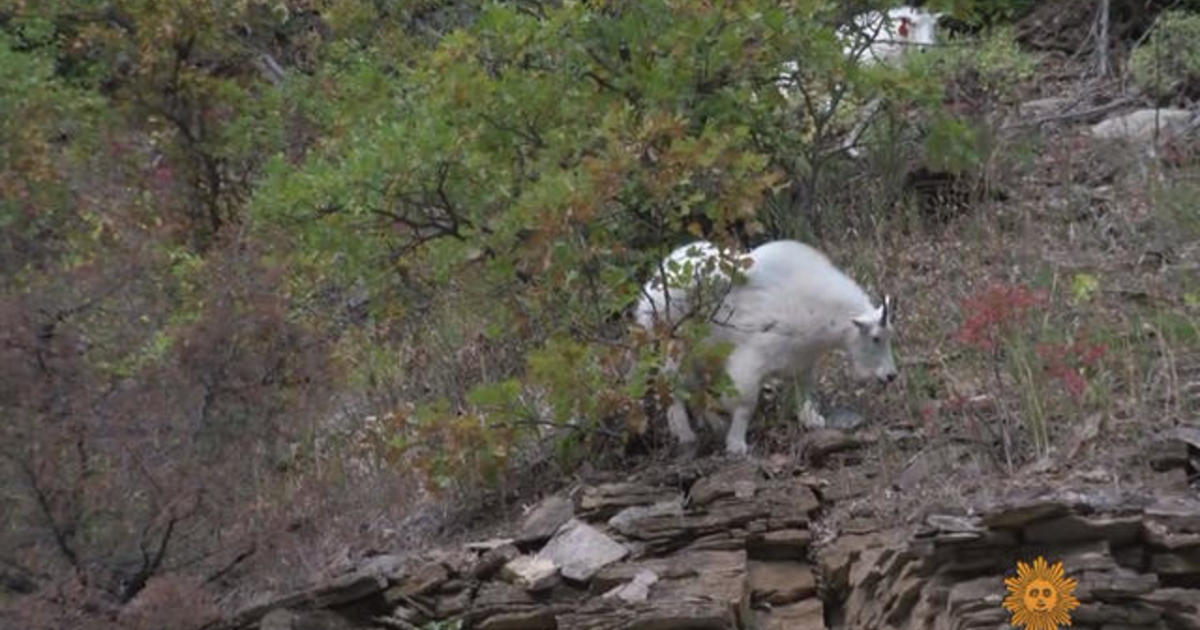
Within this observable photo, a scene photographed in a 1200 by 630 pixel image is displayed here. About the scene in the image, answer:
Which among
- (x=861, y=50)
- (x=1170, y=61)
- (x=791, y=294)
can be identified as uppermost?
(x=861, y=50)

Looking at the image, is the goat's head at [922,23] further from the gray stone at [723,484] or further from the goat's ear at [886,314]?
the gray stone at [723,484]

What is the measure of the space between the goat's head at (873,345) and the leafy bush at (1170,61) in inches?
207

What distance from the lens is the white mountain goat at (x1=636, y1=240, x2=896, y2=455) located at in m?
10.4

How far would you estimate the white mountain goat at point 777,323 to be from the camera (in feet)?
34.1

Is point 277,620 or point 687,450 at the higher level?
point 687,450

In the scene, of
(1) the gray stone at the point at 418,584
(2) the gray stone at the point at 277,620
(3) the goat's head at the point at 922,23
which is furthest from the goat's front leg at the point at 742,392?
(3) the goat's head at the point at 922,23

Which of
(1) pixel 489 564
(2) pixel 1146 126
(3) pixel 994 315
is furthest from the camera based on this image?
(2) pixel 1146 126

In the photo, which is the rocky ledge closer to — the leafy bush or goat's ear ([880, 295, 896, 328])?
goat's ear ([880, 295, 896, 328])

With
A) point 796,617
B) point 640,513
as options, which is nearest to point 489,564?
point 640,513

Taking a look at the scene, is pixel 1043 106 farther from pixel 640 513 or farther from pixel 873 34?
pixel 640 513

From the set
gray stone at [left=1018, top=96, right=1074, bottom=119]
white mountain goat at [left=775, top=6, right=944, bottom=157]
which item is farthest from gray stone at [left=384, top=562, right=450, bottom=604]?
gray stone at [left=1018, top=96, right=1074, bottom=119]

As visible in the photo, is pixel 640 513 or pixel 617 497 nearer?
pixel 640 513

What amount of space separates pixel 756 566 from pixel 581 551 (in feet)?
2.39

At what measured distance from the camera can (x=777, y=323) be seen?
34.1ft
